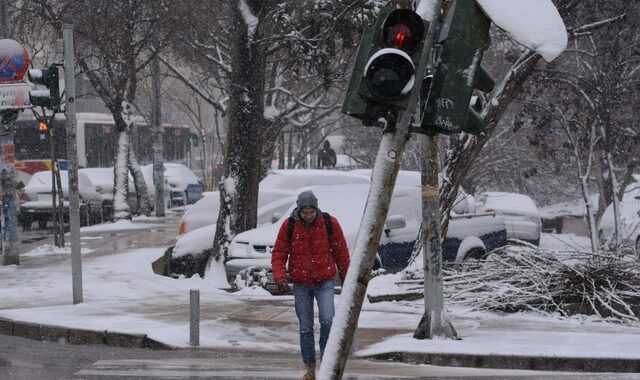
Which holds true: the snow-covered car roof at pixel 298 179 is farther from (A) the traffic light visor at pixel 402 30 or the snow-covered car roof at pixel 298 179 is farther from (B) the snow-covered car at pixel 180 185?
(B) the snow-covered car at pixel 180 185

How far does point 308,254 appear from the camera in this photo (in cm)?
905

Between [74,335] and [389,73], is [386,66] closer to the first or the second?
[389,73]

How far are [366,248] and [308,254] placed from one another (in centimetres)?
285

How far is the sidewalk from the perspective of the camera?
10023mm

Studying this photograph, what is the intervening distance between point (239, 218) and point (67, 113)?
4.74 meters

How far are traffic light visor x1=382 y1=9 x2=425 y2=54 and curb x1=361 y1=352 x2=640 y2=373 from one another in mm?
4549

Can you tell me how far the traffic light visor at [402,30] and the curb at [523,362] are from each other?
4549 mm

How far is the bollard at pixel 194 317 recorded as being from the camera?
10766mm

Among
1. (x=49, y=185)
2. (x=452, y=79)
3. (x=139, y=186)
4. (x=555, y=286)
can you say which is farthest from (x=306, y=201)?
(x=139, y=186)

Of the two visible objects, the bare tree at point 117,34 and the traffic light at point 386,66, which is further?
the bare tree at point 117,34

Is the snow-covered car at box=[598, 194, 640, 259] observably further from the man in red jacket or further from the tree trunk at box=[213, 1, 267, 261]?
the man in red jacket

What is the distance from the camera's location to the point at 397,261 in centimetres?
1617

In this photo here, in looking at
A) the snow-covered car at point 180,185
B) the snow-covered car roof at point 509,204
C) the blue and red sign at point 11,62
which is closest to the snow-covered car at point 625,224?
the snow-covered car roof at point 509,204

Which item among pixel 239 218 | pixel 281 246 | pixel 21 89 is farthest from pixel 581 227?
pixel 281 246
